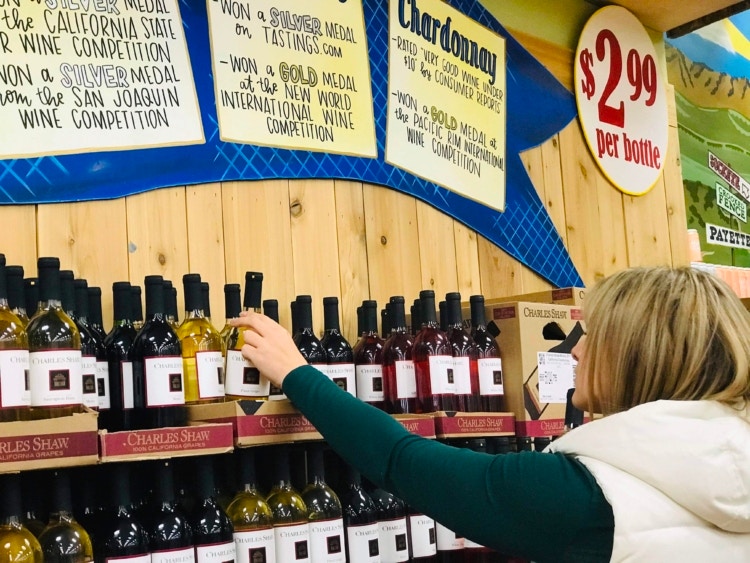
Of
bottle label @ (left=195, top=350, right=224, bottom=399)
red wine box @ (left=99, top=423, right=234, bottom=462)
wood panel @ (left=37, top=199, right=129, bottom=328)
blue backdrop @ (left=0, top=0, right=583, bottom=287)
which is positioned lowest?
red wine box @ (left=99, top=423, right=234, bottom=462)

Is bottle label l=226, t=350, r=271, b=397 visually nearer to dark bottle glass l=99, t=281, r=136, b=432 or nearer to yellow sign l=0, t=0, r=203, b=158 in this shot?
dark bottle glass l=99, t=281, r=136, b=432

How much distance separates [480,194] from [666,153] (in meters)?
1.21

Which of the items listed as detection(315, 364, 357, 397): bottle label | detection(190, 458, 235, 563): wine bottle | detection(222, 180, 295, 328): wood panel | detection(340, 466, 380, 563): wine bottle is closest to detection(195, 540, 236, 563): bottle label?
detection(190, 458, 235, 563): wine bottle

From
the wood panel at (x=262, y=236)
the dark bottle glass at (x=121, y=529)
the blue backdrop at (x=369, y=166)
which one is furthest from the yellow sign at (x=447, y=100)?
the dark bottle glass at (x=121, y=529)

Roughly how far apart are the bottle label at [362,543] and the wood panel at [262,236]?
645mm

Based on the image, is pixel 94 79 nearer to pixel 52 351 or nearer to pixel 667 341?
pixel 52 351

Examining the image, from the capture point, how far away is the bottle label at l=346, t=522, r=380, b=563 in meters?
1.91

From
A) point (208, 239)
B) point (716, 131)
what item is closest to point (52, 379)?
point (208, 239)

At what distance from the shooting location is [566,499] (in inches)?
48.3

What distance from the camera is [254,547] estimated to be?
1712 mm

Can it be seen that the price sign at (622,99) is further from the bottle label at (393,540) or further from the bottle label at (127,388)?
the bottle label at (127,388)

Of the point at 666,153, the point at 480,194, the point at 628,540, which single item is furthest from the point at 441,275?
the point at 628,540

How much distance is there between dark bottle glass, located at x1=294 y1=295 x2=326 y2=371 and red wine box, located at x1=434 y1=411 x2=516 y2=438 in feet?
0.98

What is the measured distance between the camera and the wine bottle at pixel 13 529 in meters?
1.44
